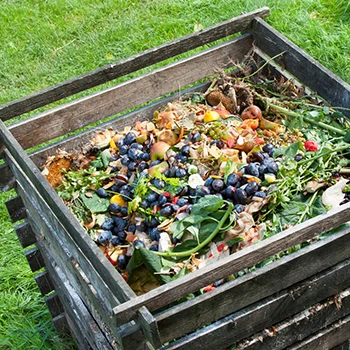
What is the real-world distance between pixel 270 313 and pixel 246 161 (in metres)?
0.70

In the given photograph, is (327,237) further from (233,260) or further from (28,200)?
(28,200)

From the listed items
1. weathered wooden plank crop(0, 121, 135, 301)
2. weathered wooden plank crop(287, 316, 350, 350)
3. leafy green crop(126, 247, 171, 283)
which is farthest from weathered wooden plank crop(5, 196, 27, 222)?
weathered wooden plank crop(287, 316, 350, 350)

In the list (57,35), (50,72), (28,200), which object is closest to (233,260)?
(28,200)

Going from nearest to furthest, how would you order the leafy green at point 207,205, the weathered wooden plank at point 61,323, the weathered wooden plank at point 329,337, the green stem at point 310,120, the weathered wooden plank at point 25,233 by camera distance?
the leafy green at point 207,205
the weathered wooden plank at point 329,337
the green stem at point 310,120
the weathered wooden plank at point 25,233
the weathered wooden plank at point 61,323

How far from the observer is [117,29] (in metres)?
5.49

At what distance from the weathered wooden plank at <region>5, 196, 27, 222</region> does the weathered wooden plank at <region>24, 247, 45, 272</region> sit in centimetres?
22

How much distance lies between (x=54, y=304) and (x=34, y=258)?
0.84 feet

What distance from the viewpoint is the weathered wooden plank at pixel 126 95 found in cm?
308

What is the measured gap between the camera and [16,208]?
313 centimetres

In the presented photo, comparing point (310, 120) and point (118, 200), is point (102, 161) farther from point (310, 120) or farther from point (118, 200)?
point (310, 120)

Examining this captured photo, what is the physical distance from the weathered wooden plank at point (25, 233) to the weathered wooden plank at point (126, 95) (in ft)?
1.22

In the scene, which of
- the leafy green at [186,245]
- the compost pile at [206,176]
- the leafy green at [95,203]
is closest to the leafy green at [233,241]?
the compost pile at [206,176]

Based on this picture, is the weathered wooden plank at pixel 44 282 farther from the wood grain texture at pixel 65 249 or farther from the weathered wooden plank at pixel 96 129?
the weathered wooden plank at pixel 96 129

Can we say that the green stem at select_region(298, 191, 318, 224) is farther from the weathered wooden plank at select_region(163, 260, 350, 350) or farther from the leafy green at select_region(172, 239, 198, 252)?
the leafy green at select_region(172, 239, 198, 252)
